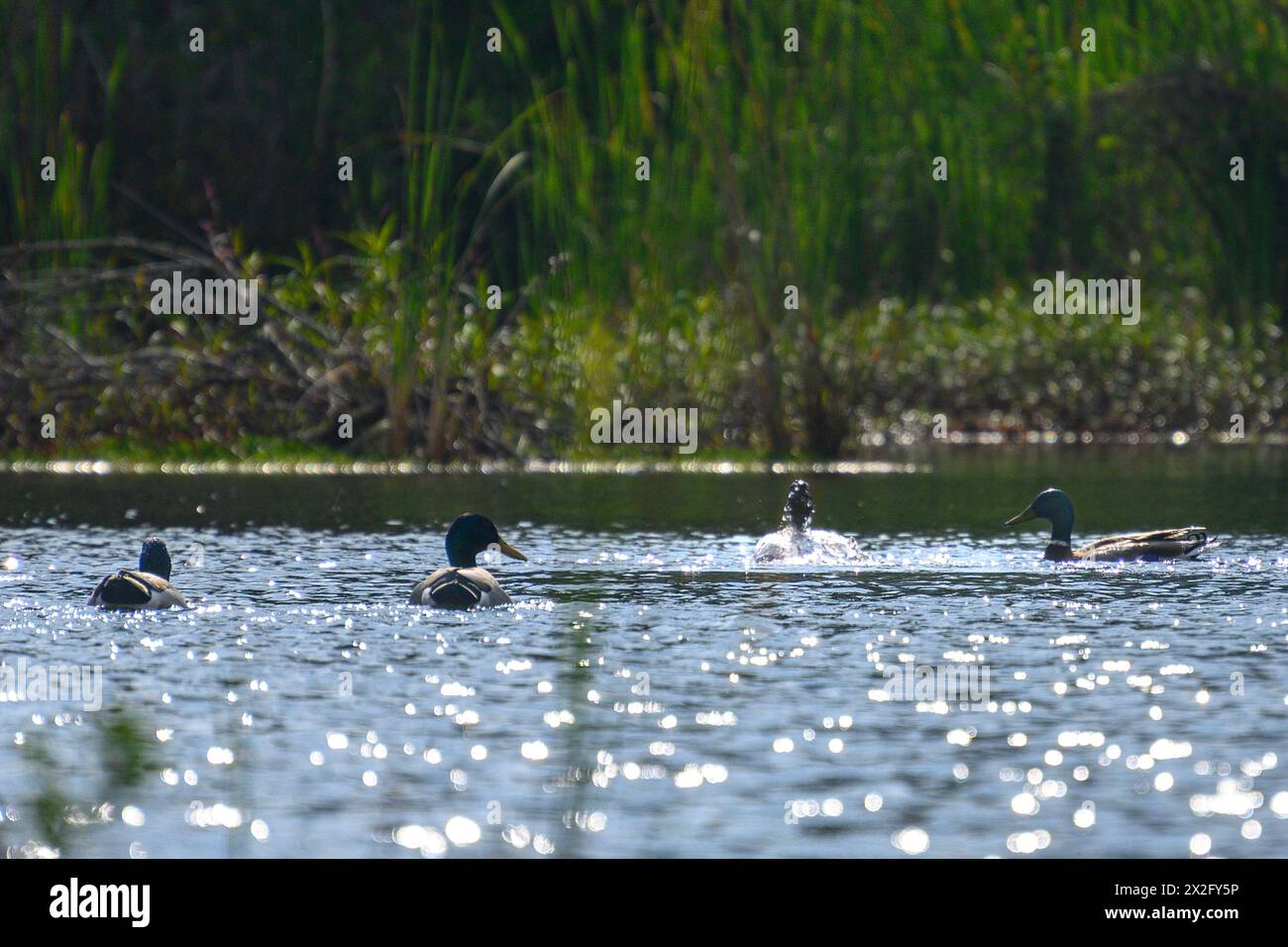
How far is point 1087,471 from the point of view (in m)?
30.7

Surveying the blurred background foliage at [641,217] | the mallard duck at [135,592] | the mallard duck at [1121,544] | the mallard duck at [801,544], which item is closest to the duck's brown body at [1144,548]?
the mallard duck at [1121,544]

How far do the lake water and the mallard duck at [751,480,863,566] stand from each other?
0.30 m

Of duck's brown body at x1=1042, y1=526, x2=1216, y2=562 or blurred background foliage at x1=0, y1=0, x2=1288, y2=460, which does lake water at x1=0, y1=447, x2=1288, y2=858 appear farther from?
blurred background foliage at x1=0, y1=0, x2=1288, y2=460

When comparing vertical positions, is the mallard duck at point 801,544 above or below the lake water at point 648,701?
above

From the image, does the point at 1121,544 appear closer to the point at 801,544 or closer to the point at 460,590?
the point at 801,544

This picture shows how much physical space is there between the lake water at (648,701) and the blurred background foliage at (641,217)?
9.47 metres

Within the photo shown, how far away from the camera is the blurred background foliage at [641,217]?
103 ft

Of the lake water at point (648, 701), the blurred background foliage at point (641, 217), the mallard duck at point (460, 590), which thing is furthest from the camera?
the blurred background foliage at point (641, 217)

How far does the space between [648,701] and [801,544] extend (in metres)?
6.96

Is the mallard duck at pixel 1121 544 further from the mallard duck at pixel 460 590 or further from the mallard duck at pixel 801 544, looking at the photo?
the mallard duck at pixel 460 590

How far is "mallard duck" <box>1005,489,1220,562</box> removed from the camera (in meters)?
19.1

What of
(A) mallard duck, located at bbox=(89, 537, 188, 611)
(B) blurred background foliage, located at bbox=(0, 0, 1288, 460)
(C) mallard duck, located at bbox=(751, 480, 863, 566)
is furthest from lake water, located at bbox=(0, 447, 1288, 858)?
(B) blurred background foliage, located at bbox=(0, 0, 1288, 460)
